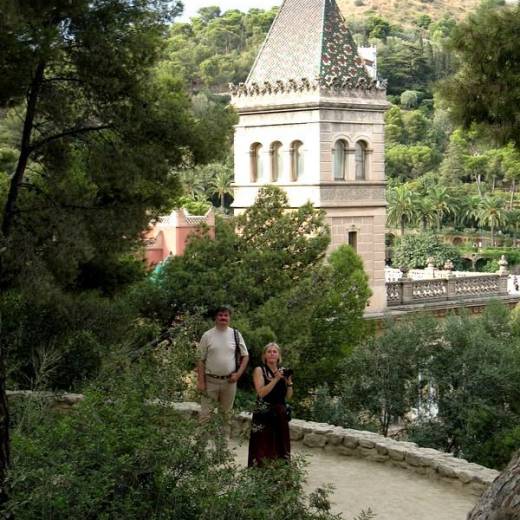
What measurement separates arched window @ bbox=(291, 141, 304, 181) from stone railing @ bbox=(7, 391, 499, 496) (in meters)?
19.7

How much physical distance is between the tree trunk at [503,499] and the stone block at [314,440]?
693 cm

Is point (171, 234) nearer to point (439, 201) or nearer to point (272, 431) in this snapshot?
point (272, 431)

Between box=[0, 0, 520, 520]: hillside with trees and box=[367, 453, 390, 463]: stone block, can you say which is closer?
box=[0, 0, 520, 520]: hillside with trees

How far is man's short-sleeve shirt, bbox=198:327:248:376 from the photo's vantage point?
9836 mm

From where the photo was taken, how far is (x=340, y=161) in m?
31.5

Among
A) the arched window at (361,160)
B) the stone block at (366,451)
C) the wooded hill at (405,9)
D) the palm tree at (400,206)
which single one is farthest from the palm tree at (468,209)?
the wooded hill at (405,9)

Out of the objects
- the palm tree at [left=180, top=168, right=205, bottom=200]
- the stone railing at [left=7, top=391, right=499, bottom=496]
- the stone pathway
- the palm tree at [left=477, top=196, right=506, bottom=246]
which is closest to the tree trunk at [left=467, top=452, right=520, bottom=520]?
the stone pathway

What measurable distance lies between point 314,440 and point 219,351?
1.87m

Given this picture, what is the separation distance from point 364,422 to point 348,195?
730 inches

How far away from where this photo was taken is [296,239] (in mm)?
18969

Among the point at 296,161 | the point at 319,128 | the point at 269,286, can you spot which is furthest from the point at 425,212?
the point at 269,286

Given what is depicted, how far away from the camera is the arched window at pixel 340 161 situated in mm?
31422

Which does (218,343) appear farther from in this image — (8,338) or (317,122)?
(317,122)

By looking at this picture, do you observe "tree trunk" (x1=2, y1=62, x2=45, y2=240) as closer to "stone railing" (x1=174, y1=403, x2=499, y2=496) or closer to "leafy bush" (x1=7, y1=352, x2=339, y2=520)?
"stone railing" (x1=174, y1=403, x2=499, y2=496)
